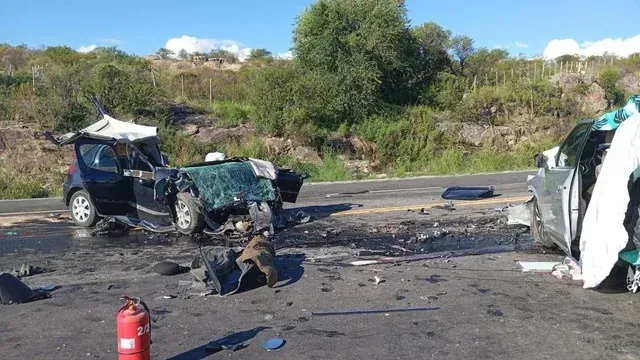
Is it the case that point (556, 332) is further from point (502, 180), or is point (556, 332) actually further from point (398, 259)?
point (502, 180)

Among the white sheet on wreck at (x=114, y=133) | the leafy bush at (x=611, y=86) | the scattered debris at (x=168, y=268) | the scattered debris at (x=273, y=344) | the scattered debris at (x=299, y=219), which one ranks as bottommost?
the scattered debris at (x=273, y=344)

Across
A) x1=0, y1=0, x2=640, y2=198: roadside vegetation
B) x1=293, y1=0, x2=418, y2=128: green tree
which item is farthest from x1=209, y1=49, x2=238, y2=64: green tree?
x1=293, y1=0, x2=418, y2=128: green tree

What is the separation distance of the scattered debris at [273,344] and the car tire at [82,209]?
21.7 ft

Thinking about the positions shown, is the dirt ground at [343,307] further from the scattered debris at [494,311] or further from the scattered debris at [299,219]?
the scattered debris at [299,219]

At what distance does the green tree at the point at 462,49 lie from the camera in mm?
36900

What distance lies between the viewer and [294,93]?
25.6m

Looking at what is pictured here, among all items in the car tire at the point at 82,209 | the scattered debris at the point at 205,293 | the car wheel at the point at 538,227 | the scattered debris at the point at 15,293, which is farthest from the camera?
the car tire at the point at 82,209

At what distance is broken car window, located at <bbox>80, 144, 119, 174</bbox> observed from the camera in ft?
34.3

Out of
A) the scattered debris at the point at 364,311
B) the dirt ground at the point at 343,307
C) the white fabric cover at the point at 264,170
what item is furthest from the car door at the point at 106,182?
the scattered debris at the point at 364,311

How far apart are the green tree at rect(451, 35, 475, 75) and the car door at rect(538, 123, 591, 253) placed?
98.6 feet

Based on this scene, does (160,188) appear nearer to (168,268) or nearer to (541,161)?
(168,268)

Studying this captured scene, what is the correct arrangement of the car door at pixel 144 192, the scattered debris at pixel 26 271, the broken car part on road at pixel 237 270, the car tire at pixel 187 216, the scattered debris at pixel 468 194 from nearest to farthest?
the broken car part on road at pixel 237 270 < the scattered debris at pixel 26 271 < the car tire at pixel 187 216 < the car door at pixel 144 192 < the scattered debris at pixel 468 194

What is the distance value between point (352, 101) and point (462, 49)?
43.8 ft

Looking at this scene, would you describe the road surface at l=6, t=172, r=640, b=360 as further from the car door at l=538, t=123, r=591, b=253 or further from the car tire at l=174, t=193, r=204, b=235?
the car door at l=538, t=123, r=591, b=253
